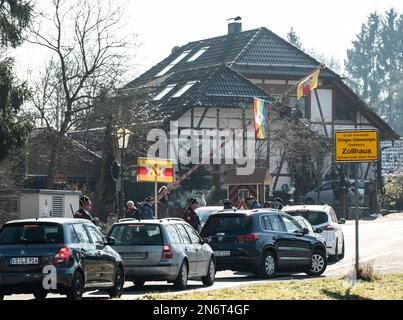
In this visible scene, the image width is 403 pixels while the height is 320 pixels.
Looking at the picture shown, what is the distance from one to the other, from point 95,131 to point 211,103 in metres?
9.41

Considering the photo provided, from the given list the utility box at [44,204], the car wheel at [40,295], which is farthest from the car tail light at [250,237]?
the utility box at [44,204]

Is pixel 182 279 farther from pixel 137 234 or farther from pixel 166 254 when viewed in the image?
pixel 137 234

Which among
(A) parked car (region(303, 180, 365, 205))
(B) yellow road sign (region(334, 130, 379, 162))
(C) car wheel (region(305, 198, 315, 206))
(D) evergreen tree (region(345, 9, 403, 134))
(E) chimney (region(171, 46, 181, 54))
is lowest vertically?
(C) car wheel (region(305, 198, 315, 206))

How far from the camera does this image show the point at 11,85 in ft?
115

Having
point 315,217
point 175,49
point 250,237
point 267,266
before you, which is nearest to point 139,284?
point 250,237

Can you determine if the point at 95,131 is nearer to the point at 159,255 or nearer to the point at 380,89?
the point at 159,255

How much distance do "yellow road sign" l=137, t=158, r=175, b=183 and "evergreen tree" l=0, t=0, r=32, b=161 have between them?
11.6 feet

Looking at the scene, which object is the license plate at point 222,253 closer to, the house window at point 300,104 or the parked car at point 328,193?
the parked car at point 328,193

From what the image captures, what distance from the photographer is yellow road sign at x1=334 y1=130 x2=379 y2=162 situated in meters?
24.9

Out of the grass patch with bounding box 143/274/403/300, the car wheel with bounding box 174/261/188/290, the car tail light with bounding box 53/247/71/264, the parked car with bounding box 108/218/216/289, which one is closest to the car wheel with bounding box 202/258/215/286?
the parked car with bounding box 108/218/216/289

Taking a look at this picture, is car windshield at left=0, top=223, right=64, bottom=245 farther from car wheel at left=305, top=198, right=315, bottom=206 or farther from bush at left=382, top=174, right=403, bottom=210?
bush at left=382, top=174, right=403, bottom=210

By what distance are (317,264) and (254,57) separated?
44.7 m

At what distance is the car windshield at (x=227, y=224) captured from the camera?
26.7 m

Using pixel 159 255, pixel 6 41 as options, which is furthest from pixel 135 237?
pixel 6 41
